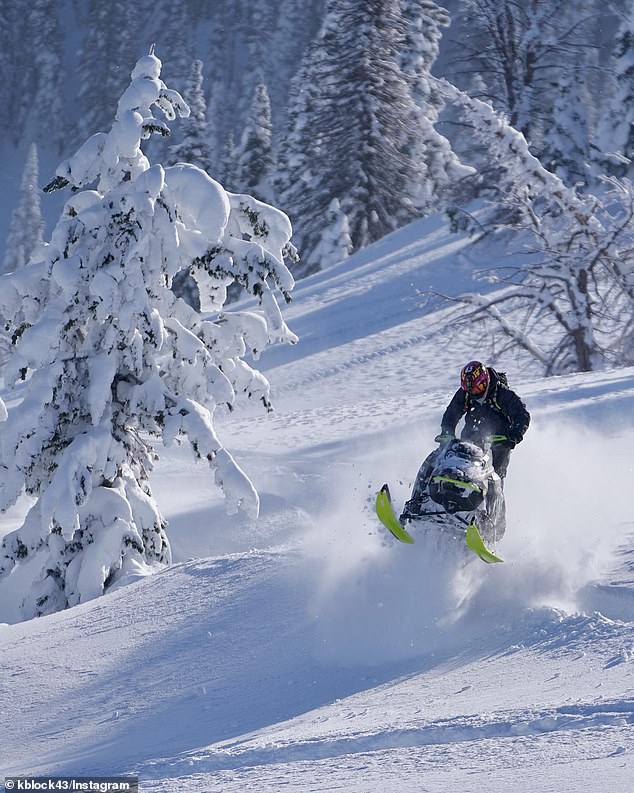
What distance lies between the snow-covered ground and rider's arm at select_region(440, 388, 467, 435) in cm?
122

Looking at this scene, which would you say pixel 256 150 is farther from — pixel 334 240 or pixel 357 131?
pixel 357 131

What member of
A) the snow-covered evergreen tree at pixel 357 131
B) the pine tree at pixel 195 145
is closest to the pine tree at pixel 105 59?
the pine tree at pixel 195 145

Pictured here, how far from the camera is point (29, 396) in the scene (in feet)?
41.5

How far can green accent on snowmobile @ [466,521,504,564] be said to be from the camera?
8820 mm

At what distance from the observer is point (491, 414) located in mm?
10258

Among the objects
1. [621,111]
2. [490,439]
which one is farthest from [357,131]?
[490,439]

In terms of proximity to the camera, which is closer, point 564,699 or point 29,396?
point 564,699

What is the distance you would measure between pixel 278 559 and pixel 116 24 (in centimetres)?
10333

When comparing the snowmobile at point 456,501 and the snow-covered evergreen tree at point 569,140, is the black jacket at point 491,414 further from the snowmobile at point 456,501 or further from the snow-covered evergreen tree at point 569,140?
the snow-covered evergreen tree at point 569,140

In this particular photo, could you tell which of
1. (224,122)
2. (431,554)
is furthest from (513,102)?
(224,122)

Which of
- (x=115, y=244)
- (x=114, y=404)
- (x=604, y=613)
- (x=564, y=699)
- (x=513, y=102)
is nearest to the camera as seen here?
(x=564, y=699)

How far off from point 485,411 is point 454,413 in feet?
0.97

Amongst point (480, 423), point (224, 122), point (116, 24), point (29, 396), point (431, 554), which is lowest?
point (431, 554)

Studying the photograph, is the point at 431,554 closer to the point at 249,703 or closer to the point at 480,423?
the point at 480,423
